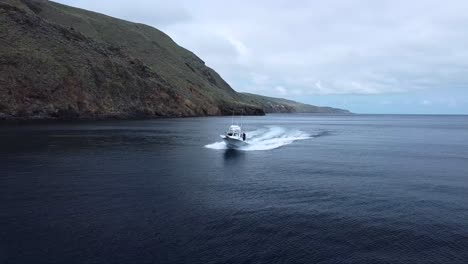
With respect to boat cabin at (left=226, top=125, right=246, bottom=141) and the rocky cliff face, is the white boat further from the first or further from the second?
the rocky cliff face

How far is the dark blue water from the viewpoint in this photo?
20812 mm

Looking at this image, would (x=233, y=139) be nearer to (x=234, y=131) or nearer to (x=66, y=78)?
(x=234, y=131)

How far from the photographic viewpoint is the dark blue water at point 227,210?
2081 cm

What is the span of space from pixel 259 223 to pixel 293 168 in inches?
876

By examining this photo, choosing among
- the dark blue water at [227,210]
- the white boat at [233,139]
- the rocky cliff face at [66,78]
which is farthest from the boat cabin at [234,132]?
the rocky cliff face at [66,78]

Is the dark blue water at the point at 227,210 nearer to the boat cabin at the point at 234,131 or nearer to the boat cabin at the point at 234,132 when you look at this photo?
the boat cabin at the point at 234,132

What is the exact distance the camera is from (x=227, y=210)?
92.7 feet

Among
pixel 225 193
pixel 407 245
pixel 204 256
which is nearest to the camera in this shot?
pixel 204 256

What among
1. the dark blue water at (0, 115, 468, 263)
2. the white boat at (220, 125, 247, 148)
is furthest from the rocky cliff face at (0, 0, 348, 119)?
the white boat at (220, 125, 247, 148)

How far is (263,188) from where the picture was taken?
118 feet

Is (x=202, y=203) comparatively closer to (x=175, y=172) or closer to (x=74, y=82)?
(x=175, y=172)

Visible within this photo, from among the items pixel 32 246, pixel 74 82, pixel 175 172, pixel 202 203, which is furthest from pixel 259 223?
pixel 74 82

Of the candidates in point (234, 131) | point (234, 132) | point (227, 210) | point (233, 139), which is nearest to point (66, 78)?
point (234, 131)

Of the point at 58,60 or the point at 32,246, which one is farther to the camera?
the point at 58,60
